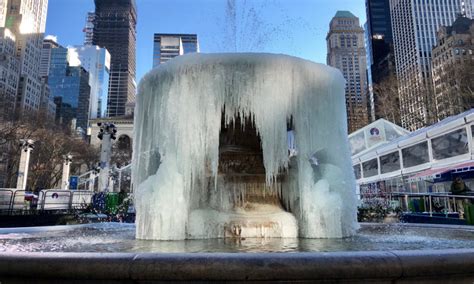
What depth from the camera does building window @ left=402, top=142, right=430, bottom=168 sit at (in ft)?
62.0

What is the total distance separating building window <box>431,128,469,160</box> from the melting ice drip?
1079 centimetres

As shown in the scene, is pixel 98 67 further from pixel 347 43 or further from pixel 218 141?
pixel 218 141

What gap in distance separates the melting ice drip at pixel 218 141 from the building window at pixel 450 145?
10.8 m

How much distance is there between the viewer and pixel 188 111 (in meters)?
7.08

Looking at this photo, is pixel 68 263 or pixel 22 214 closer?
pixel 68 263

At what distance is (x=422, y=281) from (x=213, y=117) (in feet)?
15.2

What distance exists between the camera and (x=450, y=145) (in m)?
16.9

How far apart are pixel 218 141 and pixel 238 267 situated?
4.36m

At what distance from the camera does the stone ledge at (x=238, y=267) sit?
2.93m

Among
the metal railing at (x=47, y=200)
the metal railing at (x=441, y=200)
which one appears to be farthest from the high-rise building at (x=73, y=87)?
the metal railing at (x=441, y=200)

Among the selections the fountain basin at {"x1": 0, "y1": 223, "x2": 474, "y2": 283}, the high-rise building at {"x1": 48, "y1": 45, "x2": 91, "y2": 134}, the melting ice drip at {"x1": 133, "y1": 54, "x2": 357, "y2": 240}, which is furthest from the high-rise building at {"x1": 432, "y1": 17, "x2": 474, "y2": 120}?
the high-rise building at {"x1": 48, "y1": 45, "x2": 91, "y2": 134}

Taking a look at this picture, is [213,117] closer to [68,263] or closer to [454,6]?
[68,263]

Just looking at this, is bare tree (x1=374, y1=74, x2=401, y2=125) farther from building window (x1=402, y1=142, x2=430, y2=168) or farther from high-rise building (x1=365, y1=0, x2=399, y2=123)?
high-rise building (x1=365, y1=0, x2=399, y2=123)

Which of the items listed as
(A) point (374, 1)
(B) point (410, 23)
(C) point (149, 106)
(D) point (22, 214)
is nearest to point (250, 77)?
(C) point (149, 106)
